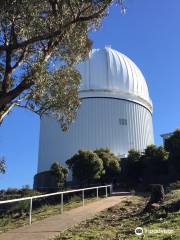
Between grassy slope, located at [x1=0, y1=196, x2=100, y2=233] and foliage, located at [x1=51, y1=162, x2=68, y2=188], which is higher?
foliage, located at [x1=51, y1=162, x2=68, y2=188]

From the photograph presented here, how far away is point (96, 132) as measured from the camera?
2362 inches

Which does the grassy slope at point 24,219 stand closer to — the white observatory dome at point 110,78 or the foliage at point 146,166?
the foliage at point 146,166

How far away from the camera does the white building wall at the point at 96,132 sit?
59.4m

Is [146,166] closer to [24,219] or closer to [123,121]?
[123,121]

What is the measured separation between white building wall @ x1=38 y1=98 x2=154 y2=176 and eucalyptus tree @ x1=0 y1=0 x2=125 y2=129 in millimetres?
39845

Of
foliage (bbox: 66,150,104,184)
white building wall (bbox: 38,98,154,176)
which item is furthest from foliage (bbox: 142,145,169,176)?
white building wall (bbox: 38,98,154,176)

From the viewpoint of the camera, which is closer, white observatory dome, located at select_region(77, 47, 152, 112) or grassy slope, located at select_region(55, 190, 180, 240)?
grassy slope, located at select_region(55, 190, 180, 240)

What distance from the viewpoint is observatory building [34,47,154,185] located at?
2347 inches

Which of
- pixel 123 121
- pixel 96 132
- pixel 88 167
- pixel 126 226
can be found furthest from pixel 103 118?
pixel 126 226

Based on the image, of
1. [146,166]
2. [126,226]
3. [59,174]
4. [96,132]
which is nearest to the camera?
[126,226]

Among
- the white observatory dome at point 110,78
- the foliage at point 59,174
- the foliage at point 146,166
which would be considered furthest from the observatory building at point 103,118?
the foliage at point 59,174

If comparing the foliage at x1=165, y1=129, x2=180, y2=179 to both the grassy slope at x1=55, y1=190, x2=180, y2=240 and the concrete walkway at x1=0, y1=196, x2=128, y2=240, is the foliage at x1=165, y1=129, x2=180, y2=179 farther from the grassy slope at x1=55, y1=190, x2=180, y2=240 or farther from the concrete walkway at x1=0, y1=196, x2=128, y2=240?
the grassy slope at x1=55, y1=190, x2=180, y2=240

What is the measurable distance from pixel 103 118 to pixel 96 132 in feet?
7.23

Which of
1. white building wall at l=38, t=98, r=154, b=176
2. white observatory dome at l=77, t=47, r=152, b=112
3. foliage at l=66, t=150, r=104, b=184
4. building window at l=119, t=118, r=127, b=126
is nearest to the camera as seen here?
foliage at l=66, t=150, r=104, b=184
